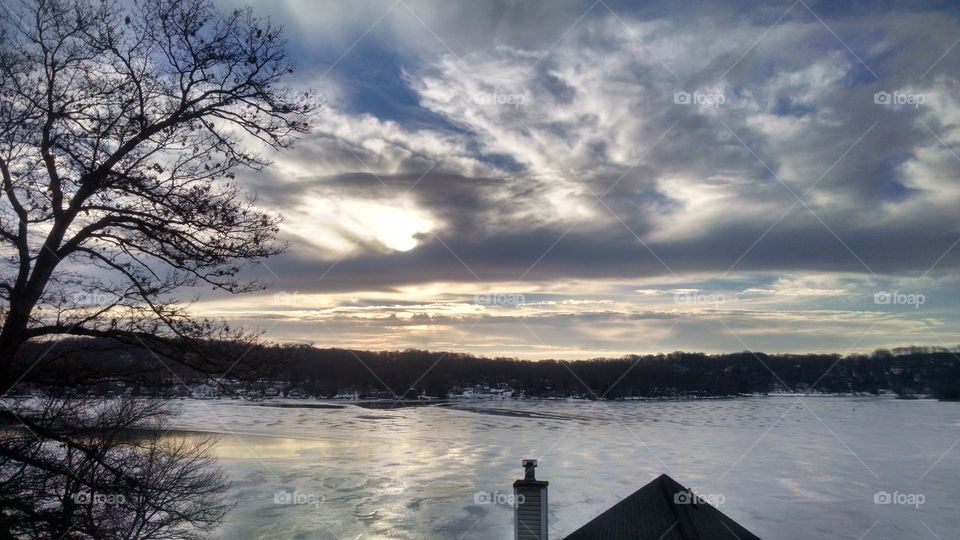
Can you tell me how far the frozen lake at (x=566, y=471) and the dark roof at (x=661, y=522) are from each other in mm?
8492

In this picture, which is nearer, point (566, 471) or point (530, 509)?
point (530, 509)

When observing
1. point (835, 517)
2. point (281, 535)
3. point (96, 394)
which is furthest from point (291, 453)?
point (96, 394)

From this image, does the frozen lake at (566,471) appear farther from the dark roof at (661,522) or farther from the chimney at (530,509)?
the dark roof at (661,522)

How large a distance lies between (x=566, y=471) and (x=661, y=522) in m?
22.8

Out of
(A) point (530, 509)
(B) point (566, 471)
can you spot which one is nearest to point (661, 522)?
(A) point (530, 509)

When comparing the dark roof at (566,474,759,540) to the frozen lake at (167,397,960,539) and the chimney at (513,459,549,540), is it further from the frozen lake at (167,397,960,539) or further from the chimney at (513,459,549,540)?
the frozen lake at (167,397,960,539)

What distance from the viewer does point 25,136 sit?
15.4 feet

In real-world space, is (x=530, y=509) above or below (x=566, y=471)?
above

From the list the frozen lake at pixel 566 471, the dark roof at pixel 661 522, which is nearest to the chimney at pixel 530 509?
the dark roof at pixel 661 522

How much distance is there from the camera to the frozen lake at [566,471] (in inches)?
892

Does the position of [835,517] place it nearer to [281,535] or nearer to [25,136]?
[281,535]

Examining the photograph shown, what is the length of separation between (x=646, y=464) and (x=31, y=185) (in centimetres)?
3391

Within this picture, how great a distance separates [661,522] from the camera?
411 inches

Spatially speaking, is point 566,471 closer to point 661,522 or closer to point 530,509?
point 530,509
